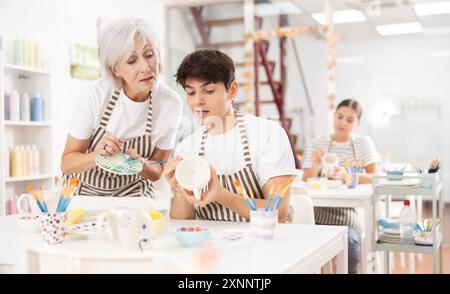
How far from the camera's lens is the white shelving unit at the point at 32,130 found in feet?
13.6

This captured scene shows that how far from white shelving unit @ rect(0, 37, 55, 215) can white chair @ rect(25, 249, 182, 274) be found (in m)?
3.08

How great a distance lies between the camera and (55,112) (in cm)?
457

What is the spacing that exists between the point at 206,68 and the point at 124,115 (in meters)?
0.50

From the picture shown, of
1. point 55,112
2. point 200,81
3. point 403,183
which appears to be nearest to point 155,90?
point 200,81

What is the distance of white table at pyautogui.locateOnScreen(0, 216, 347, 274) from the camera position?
126 centimetres

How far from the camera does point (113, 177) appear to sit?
7.50ft

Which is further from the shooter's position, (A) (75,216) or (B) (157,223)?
(A) (75,216)

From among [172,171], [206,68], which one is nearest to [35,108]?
[206,68]

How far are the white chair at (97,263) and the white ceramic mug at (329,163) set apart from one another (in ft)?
9.15

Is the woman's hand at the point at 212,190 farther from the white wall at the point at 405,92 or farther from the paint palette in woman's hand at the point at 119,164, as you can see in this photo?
the white wall at the point at 405,92

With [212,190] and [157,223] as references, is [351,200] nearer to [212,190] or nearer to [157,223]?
[212,190]
